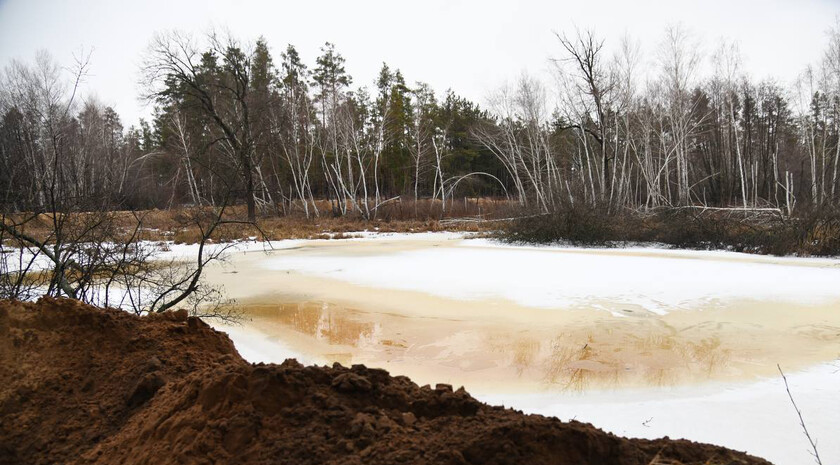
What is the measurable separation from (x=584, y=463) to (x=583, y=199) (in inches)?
804

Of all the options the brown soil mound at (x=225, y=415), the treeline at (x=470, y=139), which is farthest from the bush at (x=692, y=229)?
the brown soil mound at (x=225, y=415)

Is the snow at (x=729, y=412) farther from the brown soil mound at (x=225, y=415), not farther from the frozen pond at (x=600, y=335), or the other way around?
the brown soil mound at (x=225, y=415)

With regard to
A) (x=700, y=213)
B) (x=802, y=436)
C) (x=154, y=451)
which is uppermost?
(x=700, y=213)

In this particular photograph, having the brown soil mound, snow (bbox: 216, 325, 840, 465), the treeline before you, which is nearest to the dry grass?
the treeline

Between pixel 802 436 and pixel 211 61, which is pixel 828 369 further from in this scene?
pixel 211 61

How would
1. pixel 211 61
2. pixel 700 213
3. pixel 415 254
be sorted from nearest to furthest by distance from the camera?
pixel 415 254 → pixel 700 213 → pixel 211 61

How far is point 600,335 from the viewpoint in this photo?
6.99 m

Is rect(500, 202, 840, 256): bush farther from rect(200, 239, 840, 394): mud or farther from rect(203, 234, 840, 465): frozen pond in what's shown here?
rect(200, 239, 840, 394): mud

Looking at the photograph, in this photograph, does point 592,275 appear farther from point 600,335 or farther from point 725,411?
point 725,411

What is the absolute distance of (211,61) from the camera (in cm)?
4331

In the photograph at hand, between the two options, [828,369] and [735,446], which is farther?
[828,369]

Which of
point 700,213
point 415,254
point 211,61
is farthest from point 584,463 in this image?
point 211,61

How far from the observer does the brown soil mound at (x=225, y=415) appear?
1.99m

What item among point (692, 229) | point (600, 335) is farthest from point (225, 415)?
point (692, 229)
